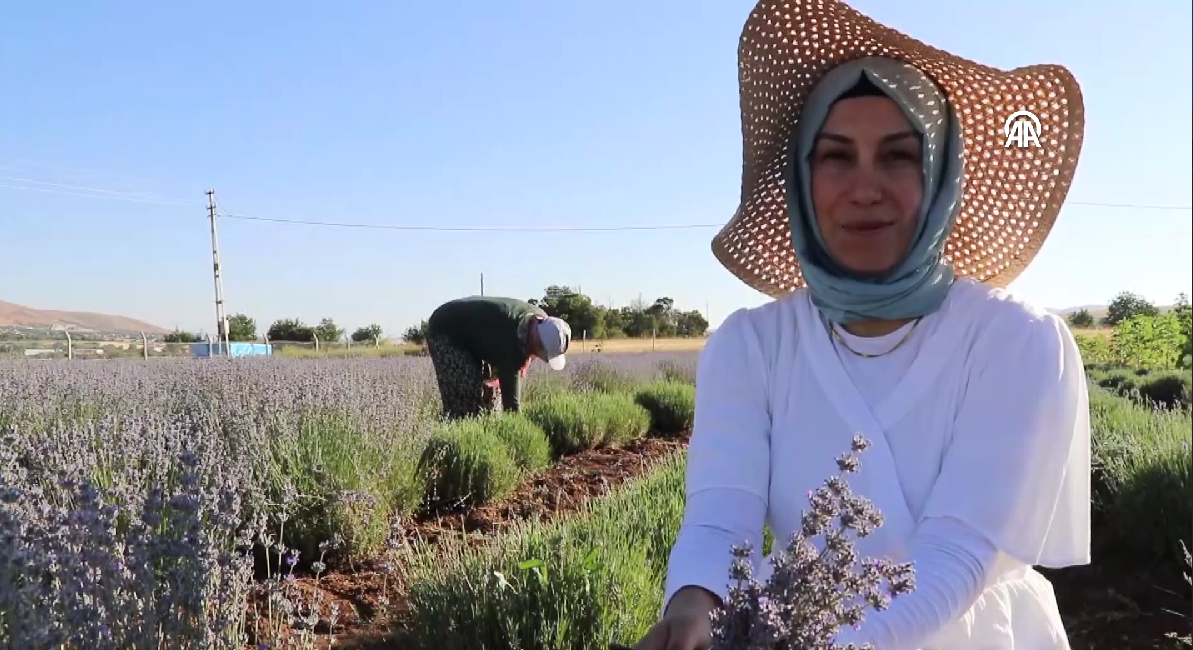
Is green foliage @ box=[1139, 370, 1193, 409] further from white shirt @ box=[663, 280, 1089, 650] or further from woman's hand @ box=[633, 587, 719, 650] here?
woman's hand @ box=[633, 587, 719, 650]

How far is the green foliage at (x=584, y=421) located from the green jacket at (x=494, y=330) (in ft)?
1.11

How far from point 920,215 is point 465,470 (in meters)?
3.68

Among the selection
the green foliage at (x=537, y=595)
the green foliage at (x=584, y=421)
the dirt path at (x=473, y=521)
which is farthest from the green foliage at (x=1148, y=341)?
the green foliage at (x=537, y=595)

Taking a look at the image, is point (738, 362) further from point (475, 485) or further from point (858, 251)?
point (475, 485)

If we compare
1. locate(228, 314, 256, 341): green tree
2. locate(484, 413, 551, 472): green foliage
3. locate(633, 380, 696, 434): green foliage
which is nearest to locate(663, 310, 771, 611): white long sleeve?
locate(484, 413, 551, 472): green foliage

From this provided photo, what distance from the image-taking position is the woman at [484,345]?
7043mm

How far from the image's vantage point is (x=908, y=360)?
141cm

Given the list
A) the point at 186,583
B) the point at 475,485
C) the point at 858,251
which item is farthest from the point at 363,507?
the point at 858,251

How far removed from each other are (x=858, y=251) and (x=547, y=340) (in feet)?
18.5

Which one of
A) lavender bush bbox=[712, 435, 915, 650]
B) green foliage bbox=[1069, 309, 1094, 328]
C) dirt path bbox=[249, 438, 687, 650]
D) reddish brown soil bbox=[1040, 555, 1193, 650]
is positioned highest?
green foliage bbox=[1069, 309, 1094, 328]

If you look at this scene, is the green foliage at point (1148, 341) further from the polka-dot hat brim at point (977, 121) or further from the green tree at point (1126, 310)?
the polka-dot hat brim at point (977, 121)

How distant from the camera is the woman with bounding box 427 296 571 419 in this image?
23.1 ft

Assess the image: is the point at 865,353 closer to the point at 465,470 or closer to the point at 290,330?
the point at 465,470

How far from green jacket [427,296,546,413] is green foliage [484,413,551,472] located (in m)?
1.14
